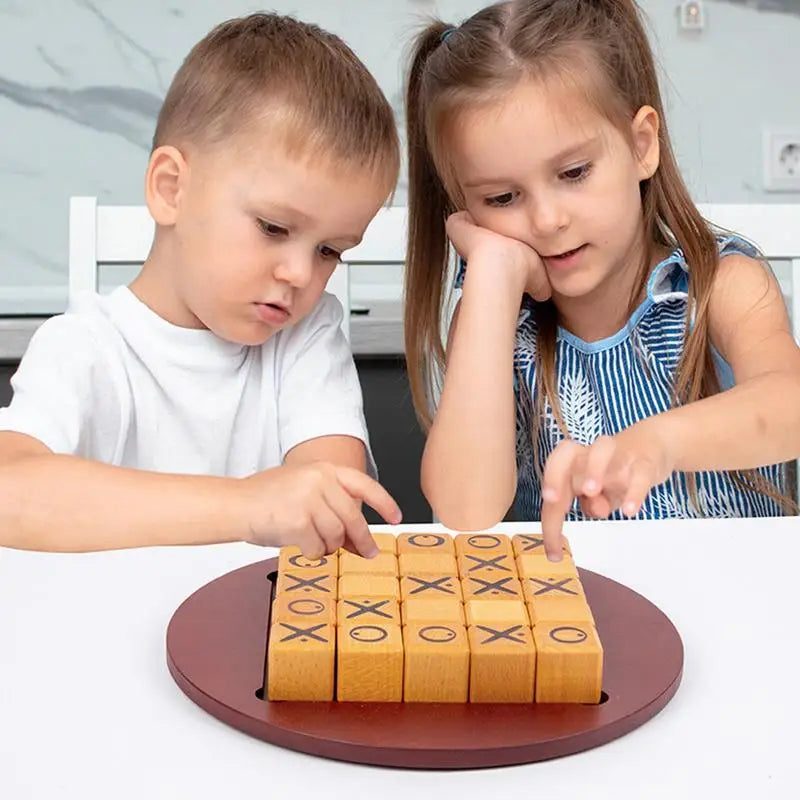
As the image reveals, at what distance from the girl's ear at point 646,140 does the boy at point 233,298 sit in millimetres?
275

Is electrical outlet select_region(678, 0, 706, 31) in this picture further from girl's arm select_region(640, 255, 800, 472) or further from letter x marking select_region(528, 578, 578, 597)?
letter x marking select_region(528, 578, 578, 597)

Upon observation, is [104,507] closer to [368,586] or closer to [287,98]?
[368,586]

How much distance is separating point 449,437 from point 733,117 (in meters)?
1.44

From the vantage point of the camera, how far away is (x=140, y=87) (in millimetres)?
2217

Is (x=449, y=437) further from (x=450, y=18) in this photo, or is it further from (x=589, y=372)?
(x=450, y=18)

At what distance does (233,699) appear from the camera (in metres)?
0.60

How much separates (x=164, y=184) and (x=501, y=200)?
1.14 feet

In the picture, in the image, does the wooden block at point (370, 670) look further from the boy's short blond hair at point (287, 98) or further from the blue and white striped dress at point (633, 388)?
the blue and white striped dress at point (633, 388)

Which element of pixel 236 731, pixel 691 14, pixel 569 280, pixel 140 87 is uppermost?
pixel 691 14

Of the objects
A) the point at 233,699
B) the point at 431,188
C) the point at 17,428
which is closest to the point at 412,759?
the point at 233,699

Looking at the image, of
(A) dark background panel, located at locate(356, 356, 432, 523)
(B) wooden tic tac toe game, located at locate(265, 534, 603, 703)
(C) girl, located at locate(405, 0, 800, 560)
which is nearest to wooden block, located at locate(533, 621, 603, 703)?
A: (B) wooden tic tac toe game, located at locate(265, 534, 603, 703)

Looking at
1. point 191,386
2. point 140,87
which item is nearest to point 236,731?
point 191,386

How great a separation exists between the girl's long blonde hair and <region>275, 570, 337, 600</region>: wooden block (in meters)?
0.60

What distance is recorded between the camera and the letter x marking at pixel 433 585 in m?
0.68
